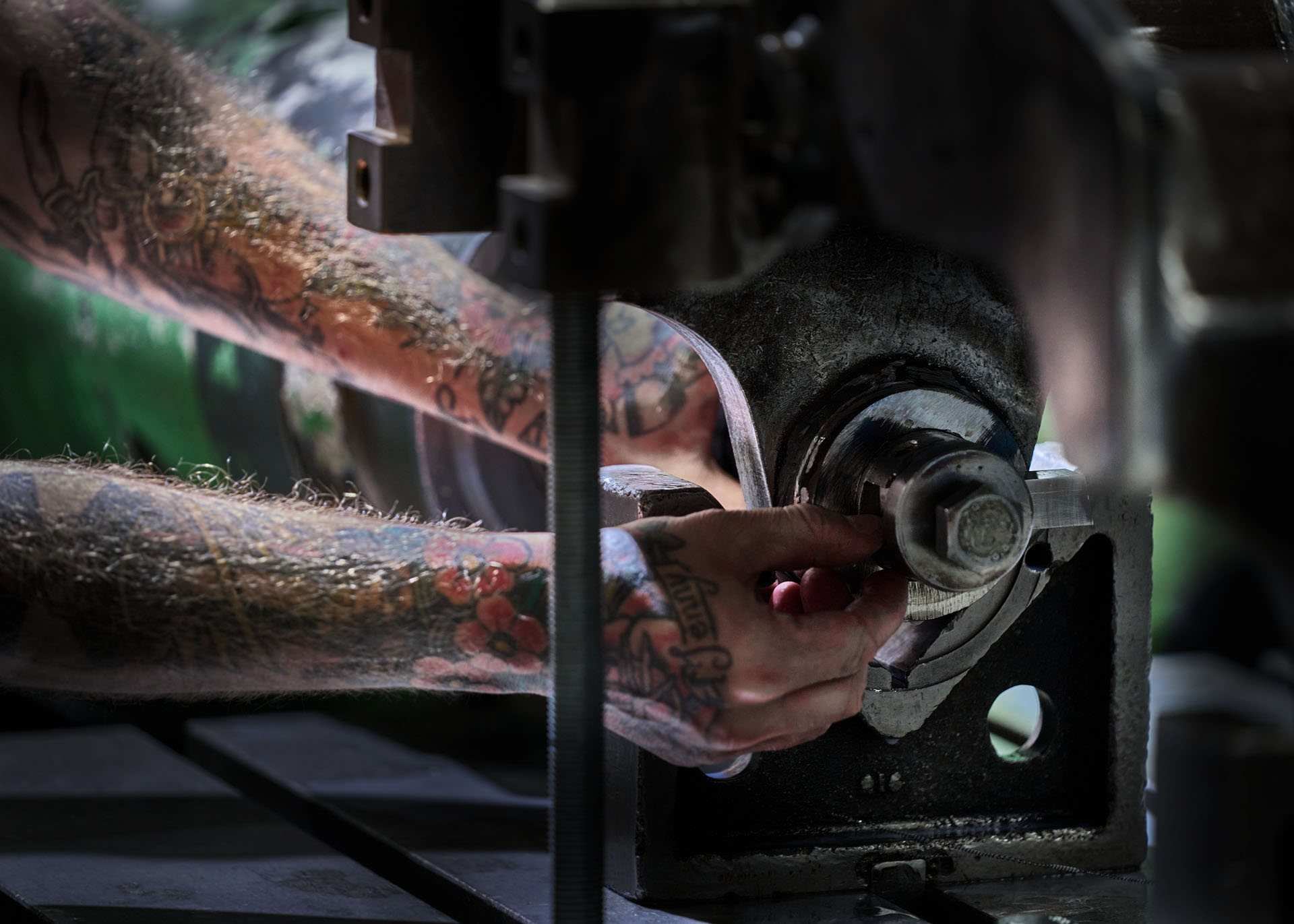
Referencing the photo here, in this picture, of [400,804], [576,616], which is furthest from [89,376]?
[576,616]

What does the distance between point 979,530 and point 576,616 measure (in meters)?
0.28

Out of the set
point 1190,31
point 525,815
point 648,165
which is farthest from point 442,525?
point 1190,31

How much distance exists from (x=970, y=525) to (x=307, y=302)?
0.87 m

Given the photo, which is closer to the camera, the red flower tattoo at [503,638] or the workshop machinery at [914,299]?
the workshop machinery at [914,299]

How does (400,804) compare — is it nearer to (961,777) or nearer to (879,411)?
(961,777)

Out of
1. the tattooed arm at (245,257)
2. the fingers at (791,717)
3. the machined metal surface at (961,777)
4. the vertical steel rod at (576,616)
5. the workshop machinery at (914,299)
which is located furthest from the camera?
the tattooed arm at (245,257)

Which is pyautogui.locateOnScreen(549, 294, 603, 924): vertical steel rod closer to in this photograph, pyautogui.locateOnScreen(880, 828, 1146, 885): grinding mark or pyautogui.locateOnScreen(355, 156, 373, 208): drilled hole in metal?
pyautogui.locateOnScreen(355, 156, 373, 208): drilled hole in metal

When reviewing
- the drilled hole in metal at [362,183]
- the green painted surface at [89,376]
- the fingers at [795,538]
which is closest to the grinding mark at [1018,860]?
the fingers at [795,538]

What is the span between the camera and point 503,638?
1119mm

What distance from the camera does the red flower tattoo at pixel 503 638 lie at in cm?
112

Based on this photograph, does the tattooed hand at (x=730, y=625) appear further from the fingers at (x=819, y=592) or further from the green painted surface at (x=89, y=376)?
the green painted surface at (x=89, y=376)

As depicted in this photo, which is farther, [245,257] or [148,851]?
[245,257]

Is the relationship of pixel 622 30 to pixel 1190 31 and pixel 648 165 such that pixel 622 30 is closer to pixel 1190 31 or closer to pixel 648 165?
pixel 648 165

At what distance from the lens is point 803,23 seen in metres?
0.78
